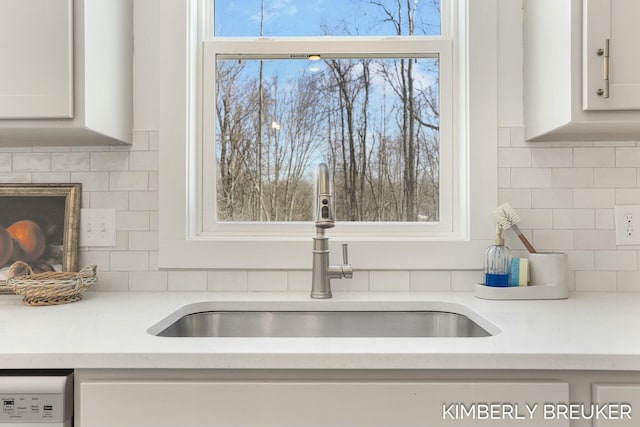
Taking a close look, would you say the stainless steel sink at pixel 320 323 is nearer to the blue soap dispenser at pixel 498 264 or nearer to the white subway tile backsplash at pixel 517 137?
the blue soap dispenser at pixel 498 264

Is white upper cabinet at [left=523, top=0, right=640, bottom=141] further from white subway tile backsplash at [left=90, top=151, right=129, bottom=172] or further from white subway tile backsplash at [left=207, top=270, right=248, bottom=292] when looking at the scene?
white subway tile backsplash at [left=90, top=151, right=129, bottom=172]

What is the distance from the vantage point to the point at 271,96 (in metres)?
1.83

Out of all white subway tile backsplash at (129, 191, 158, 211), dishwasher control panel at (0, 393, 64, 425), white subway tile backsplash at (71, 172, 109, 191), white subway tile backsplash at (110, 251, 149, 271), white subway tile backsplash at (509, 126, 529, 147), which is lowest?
dishwasher control panel at (0, 393, 64, 425)

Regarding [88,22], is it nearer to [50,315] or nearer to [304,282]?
[50,315]

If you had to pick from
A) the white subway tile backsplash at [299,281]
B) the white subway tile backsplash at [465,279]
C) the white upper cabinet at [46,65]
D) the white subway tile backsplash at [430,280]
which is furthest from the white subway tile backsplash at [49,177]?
the white subway tile backsplash at [465,279]

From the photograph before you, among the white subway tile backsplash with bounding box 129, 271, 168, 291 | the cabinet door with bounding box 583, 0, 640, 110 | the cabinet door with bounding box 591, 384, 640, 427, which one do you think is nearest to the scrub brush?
the cabinet door with bounding box 583, 0, 640, 110

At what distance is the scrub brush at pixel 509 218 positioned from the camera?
60.7 inches

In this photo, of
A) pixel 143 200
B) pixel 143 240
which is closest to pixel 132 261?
pixel 143 240

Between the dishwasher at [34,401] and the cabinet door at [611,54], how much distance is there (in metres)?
1.43

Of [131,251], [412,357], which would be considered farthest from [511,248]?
[131,251]

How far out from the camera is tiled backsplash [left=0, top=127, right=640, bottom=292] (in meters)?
1.64

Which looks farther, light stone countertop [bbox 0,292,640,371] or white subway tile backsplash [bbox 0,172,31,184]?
white subway tile backsplash [bbox 0,172,31,184]

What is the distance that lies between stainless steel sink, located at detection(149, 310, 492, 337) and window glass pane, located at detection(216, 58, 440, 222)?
422 mm

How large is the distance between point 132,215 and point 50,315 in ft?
1.56
